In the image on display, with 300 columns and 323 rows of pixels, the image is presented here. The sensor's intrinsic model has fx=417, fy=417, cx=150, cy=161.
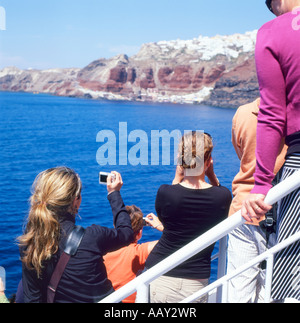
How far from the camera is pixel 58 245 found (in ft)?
7.79

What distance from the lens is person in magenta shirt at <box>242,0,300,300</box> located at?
1890 millimetres

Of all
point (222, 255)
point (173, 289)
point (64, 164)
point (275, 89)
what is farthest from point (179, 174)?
point (64, 164)

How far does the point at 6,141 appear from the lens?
45969 mm

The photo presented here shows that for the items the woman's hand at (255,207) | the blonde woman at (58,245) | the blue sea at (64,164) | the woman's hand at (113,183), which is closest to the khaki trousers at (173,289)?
the blonde woman at (58,245)

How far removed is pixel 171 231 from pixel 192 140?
1.93 ft

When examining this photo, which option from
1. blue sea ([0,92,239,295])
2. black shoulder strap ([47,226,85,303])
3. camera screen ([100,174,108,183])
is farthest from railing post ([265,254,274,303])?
blue sea ([0,92,239,295])

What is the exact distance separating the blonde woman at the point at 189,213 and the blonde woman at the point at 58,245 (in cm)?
37

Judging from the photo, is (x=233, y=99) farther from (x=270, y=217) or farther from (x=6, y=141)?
(x=270, y=217)

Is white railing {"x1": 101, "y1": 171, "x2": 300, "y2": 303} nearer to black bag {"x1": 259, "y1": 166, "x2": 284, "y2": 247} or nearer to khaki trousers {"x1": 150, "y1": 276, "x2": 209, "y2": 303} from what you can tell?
black bag {"x1": 259, "y1": 166, "x2": 284, "y2": 247}

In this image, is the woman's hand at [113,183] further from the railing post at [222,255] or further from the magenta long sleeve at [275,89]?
the magenta long sleeve at [275,89]

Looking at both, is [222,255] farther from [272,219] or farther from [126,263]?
[126,263]

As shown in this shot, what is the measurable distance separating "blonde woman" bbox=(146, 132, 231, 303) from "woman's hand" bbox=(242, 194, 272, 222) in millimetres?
752

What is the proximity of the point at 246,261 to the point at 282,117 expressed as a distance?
0.96 m

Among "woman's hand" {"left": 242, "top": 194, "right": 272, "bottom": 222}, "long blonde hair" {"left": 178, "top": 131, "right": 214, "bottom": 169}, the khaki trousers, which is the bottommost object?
the khaki trousers
